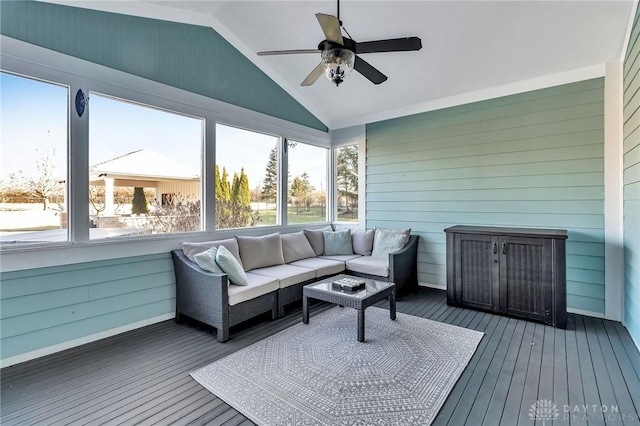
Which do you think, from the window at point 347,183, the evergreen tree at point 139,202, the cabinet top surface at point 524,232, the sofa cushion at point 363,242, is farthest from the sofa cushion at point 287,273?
the window at point 347,183

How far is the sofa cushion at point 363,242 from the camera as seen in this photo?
524cm

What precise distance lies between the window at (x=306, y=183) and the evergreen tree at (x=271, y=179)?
305 mm

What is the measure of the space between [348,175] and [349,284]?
3.18 m

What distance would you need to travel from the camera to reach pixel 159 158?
376cm

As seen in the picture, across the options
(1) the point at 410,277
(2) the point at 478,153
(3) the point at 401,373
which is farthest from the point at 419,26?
(3) the point at 401,373

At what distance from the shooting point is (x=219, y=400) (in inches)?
85.7

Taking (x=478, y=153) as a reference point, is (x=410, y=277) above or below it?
below

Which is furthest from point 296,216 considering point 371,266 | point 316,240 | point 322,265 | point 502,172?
point 502,172

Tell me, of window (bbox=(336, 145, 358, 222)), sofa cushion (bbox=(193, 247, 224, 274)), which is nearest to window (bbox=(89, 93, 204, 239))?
sofa cushion (bbox=(193, 247, 224, 274))

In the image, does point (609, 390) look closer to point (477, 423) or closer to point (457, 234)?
point (477, 423)

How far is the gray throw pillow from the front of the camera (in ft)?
17.2

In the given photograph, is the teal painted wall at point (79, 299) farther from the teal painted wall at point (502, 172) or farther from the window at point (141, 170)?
the teal painted wall at point (502, 172)

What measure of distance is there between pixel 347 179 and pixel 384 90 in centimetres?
184

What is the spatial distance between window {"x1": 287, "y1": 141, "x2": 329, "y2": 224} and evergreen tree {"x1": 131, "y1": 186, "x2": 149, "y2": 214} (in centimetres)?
239
